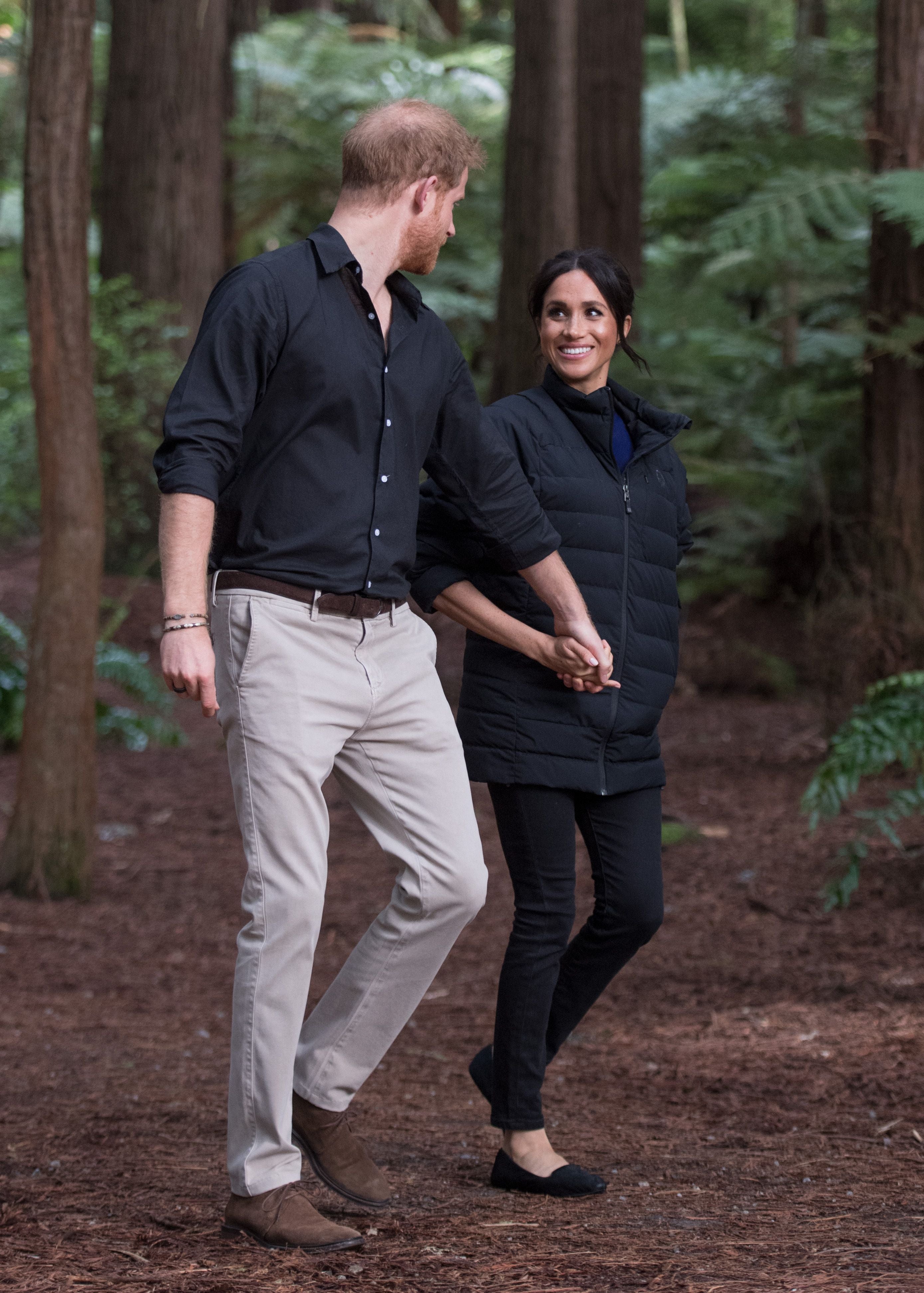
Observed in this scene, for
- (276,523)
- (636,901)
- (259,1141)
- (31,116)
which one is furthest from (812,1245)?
(31,116)

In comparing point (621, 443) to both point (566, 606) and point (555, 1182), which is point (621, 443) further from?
point (555, 1182)

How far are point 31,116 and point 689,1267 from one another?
16.7 feet

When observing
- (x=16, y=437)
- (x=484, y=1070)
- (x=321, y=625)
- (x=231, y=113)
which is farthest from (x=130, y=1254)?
(x=231, y=113)

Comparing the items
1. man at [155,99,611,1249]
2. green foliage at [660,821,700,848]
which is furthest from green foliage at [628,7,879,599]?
man at [155,99,611,1249]

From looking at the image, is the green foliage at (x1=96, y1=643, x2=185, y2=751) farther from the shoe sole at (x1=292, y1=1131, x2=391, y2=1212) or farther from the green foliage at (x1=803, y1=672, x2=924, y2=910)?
the shoe sole at (x1=292, y1=1131, x2=391, y2=1212)

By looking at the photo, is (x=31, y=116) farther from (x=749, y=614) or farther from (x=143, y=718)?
(x=749, y=614)

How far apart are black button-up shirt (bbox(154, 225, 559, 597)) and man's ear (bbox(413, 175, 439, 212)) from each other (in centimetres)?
16

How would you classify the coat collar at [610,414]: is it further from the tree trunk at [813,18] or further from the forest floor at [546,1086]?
the tree trunk at [813,18]

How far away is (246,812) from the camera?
2.65m

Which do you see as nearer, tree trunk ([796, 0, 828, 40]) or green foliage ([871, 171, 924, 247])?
green foliage ([871, 171, 924, 247])

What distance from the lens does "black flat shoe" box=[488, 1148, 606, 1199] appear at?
3.12 m

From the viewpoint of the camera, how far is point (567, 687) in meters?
3.17

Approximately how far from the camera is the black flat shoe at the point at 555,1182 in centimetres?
312

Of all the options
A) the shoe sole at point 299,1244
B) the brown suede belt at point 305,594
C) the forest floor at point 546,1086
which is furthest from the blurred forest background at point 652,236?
the shoe sole at point 299,1244
